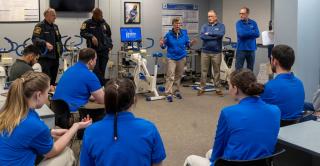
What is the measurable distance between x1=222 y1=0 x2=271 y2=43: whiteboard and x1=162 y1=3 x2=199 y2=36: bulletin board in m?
0.76

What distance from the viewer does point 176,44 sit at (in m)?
6.98

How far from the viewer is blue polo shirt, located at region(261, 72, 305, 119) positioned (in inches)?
114

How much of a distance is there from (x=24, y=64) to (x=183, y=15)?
5956 millimetres

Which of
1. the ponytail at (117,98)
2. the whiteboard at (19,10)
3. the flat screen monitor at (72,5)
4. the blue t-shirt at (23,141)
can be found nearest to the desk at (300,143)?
the ponytail at (117,98)

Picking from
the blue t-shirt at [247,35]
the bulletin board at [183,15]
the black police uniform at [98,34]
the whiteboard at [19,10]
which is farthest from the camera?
the bulletin board at [183,15]

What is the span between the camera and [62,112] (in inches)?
138

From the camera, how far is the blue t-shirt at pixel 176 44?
22.9 feet

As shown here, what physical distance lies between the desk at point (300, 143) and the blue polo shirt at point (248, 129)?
0.21 m

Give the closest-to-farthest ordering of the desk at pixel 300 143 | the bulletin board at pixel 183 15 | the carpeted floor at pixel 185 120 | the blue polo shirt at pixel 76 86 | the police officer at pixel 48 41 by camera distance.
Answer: the desk at pixel 300 143, the blue polo shirt at pixel 76 86, the carpeted floor at pixel 185 120, the police officer at pixel 48 41, the bulletin board at pixel 183 15

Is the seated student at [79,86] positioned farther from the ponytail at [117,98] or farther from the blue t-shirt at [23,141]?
the ponytail at [117,98]

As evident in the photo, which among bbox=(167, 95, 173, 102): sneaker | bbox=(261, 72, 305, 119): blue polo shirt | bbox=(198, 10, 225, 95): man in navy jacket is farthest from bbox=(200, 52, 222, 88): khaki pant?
bbox=(261, 72, 305, 119): blue polo shirt

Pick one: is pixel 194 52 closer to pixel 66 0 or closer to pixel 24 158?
pixel 66 0

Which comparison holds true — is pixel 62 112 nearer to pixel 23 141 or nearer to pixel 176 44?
pixel 23 141

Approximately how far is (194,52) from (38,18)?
3842 mm
